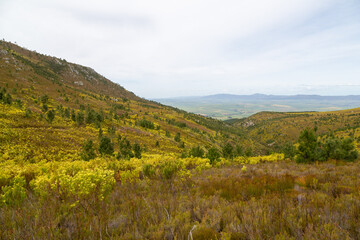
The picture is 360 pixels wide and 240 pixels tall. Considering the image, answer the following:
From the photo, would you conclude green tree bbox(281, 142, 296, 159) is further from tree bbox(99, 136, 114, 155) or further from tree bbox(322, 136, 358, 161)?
tree bbox(99, 136, 114, 155)

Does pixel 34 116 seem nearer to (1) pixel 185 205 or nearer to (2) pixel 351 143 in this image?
(1) pixel 185 205

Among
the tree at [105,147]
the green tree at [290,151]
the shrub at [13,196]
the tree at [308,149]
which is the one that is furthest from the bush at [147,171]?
the green tree at [290,151]

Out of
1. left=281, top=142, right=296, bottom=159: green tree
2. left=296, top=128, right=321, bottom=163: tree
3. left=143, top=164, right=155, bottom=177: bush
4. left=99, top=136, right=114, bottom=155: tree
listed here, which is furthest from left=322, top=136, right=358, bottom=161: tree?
left=99, top=136, right=114, bottom=155: tree

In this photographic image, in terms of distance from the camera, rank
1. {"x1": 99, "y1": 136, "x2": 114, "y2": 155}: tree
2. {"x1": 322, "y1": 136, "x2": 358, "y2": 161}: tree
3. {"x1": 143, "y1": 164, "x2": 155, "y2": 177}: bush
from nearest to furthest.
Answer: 1. {"x1": 143, "y1": 164, "x2": 155, "y2": 177}: bush
2. {"x1": 322, "y1": 136, "x2": 358, "y2": 161}: tree
3. {"x1": 99, "y1": 136, "x2": 114, "y2": 155}: tree

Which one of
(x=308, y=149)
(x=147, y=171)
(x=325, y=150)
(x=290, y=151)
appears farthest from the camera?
(x=290, y=151)

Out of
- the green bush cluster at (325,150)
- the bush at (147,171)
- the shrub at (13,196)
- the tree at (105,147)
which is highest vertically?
the shrub at (13,196)

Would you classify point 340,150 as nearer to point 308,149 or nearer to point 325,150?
point 325,150

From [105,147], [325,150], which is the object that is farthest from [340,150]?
[105,147]

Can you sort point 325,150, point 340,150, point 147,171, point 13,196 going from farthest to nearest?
point 325,150, point 340,150, point 147,171, point 13,196

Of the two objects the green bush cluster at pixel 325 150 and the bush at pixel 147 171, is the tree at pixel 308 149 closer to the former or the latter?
the green bush cluster at pixel 325 150

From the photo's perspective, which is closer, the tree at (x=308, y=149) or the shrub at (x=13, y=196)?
the shrub at (x=13, y=196)

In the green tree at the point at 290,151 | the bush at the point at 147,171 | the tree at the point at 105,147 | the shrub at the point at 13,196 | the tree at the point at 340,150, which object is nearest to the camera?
the shrub at the point at 13,196

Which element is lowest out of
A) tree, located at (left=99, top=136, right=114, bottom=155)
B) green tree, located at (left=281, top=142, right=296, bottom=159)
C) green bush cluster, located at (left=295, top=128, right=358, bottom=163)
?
green tree, located at (left=281, top=142, right=296, bottom=159)

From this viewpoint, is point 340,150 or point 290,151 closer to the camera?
point 340,150
